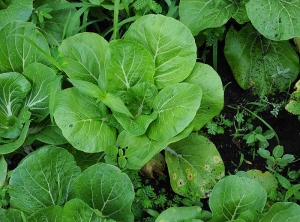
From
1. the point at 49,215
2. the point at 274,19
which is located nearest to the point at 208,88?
the point at 274,19

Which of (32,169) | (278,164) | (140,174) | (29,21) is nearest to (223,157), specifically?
(278,164)

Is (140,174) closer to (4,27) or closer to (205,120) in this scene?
(205,120)

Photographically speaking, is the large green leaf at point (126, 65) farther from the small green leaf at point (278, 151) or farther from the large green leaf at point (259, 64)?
the small green leaf at point (278, 151)

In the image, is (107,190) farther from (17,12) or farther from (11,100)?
(17,12)

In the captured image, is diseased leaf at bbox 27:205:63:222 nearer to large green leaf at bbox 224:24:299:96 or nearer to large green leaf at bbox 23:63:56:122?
large green leaf at bbox 23:63:56:122

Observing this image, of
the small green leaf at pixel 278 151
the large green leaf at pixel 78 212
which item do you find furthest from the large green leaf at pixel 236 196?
the large green leaf at pixel 78 212

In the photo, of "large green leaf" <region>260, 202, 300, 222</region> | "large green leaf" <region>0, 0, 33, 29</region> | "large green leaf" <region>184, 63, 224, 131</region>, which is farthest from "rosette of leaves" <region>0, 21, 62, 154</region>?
"large green leaf" <region>260, 202, 300, 222</region>
